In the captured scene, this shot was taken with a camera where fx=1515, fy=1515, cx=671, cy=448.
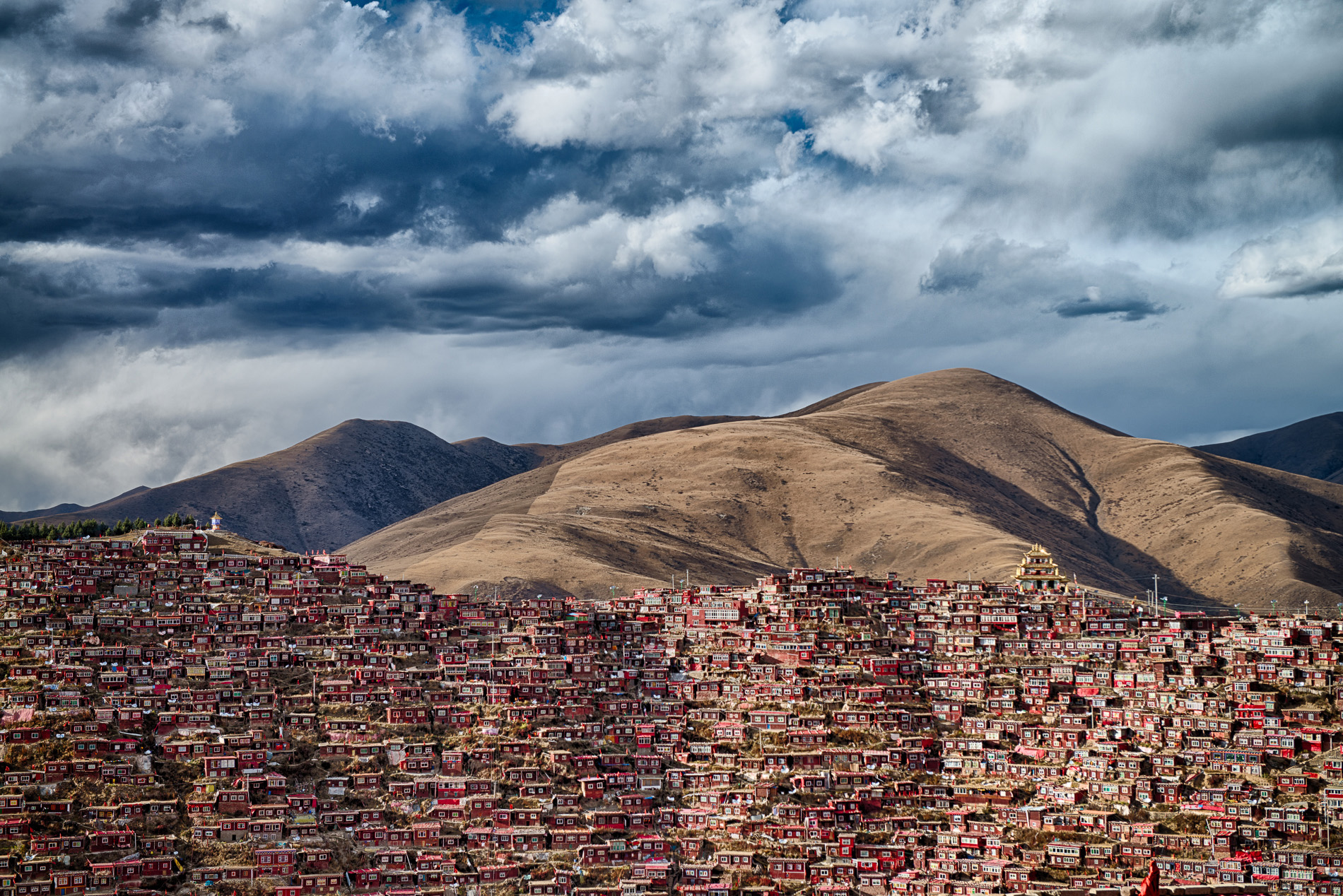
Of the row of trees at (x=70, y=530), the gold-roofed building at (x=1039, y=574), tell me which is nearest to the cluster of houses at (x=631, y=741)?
the row of trees at (x=70, y=530)

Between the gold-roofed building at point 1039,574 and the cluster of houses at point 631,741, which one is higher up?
the gold-roofed building at point 1039,574

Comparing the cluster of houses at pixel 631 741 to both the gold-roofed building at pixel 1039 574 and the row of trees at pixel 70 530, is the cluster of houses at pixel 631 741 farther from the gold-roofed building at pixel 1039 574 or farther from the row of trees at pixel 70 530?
the gold-roofed building at pixel 1039 574

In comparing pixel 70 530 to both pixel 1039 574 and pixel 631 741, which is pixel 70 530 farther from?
pixel 1039 574

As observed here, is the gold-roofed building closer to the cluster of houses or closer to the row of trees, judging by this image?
the cluster of houses

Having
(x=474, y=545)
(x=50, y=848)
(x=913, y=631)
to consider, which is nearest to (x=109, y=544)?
(x=50, y=848)

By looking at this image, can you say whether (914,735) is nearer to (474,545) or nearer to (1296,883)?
(1296,883)

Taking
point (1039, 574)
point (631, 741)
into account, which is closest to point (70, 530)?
point (631, 741)

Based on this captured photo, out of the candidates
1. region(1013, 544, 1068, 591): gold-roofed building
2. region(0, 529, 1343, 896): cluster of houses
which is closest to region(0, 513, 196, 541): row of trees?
region(0, 529, 1343, 896): cluster of houses
